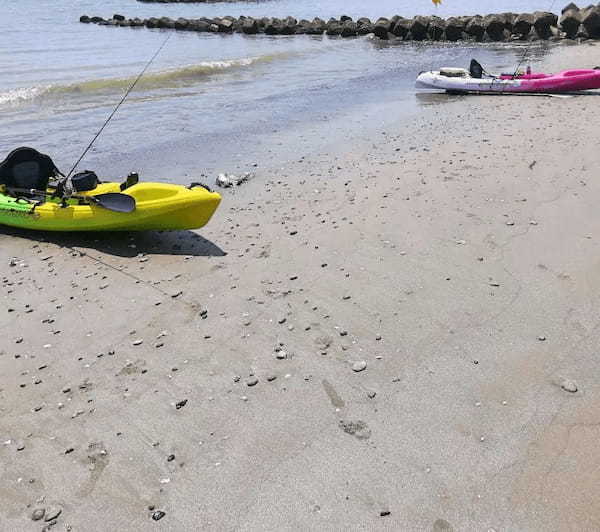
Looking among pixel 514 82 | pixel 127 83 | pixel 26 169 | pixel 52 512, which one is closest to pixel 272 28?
pixel 127 83

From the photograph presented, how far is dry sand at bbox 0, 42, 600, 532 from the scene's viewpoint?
3670 millimetres

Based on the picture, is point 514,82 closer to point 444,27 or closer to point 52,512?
point 52,512

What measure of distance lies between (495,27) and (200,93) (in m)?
19.3

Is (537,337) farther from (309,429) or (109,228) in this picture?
(109,228)

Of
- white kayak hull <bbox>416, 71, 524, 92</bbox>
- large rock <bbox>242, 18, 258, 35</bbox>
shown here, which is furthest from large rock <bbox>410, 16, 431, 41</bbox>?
white kayak hull <bbox>416, 71, 524, 92</bbox>

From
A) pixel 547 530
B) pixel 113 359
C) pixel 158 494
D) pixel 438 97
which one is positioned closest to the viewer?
→ pixel 547 530

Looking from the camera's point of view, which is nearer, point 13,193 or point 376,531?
point 376,531

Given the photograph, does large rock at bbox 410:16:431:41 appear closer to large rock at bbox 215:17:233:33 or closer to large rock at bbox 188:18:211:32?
large rock at bbox 215:17:233:33

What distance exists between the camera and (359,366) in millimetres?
4820

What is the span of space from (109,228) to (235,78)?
14881mm

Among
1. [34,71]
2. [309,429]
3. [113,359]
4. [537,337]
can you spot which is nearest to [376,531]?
[309,429]

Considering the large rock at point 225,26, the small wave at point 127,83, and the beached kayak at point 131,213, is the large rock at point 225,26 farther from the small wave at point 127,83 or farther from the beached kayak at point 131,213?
the beached kayak at point 131,213

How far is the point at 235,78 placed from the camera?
2100 centimetres

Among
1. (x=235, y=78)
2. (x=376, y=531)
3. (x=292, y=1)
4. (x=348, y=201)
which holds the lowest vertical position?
(x=376, y=531)
